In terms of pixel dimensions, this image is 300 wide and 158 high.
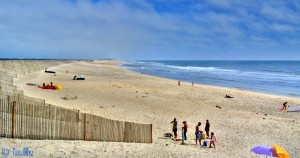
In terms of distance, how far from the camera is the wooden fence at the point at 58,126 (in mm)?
11680

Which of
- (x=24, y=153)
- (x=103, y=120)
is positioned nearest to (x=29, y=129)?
(x=24, y=153)

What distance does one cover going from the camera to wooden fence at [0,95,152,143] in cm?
1168

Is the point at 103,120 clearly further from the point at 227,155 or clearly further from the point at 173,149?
the point at 227,155

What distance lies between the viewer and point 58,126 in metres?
12.6

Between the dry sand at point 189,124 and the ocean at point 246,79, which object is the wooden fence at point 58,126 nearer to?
the dry sand at point 189,124

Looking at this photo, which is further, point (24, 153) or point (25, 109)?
point (25, 109)

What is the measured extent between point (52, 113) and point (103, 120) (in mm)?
2294

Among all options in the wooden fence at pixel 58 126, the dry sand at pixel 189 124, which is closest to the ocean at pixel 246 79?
the dry sand at pixel 189 124

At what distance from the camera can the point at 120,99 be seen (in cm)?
2822

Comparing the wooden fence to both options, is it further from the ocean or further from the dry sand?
the ocean

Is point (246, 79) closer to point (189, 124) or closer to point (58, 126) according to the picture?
point (189, 124)

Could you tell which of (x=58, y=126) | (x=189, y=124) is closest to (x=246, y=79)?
(x=189, y=124)

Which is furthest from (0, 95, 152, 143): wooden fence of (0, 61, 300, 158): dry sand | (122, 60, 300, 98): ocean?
(122, 60, 300, 98): ocean

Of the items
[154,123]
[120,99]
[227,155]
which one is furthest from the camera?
[120,99]
